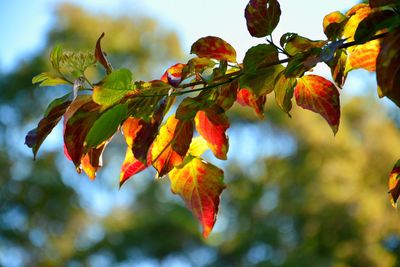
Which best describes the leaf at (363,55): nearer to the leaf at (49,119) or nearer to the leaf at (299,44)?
the leaf at (299,44)

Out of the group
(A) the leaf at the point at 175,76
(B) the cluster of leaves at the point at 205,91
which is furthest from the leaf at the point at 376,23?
(A) the leaf at the point at 175,76

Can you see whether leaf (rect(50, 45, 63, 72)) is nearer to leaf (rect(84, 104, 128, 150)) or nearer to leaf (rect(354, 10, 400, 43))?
leaf (rect(84, 104, 128, 150))

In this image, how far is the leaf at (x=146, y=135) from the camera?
35 cm

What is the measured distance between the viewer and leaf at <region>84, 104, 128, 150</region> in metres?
0.33

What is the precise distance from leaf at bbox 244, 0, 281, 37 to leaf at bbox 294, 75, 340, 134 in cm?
5

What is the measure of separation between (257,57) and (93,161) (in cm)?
12

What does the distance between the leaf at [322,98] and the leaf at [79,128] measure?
0.45ft

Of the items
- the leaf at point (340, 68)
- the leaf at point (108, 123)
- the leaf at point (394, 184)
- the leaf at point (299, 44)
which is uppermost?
the leaf at point (299, 44)

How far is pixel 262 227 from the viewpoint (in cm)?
945

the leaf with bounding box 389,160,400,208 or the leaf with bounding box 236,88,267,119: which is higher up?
the leaf with bounding box 236,88,267,119

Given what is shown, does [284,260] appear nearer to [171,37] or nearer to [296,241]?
[296,241]

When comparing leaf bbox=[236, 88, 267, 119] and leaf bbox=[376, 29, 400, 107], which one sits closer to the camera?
leaf bbox=[376, 29, 400, 107]

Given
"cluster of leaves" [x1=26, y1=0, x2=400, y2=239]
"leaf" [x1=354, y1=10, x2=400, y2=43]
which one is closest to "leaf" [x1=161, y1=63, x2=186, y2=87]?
"cluster of leaves" [x1=26, y1=0, x2=400, y2=239]

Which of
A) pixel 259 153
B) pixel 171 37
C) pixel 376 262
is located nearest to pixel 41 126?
pixel 376 262
